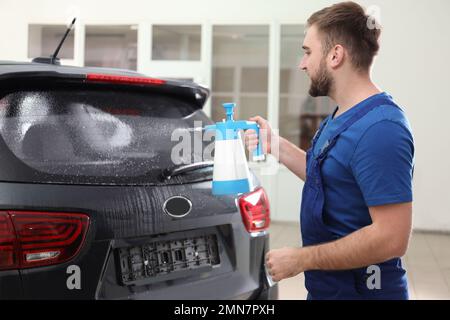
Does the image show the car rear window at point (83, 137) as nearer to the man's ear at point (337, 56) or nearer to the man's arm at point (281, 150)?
the man's arm at point (281, 150)

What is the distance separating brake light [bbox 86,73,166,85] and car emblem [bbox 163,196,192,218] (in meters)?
0.49

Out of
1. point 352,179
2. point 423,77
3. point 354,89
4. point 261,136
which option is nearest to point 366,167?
point 352,179

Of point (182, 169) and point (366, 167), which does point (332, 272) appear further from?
point (182, 169)

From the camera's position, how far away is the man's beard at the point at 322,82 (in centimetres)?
144

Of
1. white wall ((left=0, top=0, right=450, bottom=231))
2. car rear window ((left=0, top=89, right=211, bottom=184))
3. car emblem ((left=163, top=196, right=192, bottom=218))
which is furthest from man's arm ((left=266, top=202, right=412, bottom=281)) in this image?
white wall ((left=0, top=0, right=450, bottom=231))

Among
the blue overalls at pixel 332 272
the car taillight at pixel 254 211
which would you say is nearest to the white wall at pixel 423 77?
the car taillight at pixel 254 211

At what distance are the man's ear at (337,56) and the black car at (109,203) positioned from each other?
75 centimetres

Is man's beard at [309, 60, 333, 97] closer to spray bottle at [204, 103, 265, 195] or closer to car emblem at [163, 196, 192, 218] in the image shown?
spray bottle at [204, 103, 265, 195]

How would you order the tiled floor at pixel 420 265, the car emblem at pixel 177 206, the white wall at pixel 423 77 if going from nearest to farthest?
1. the car emblem at pixel 177 206
2. the tiled floor at pixel 420 265
3. the white wall at pixel 423 77

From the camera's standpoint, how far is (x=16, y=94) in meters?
1.85

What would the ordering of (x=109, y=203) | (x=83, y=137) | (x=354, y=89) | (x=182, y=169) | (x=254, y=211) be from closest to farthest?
(x=354, y=89) < (x=109, y=203) < (x=83, y=137) < (x=182, y=169) < (x=254, y=211)

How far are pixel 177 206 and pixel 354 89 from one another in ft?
2.43

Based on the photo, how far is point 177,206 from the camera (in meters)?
1.91
